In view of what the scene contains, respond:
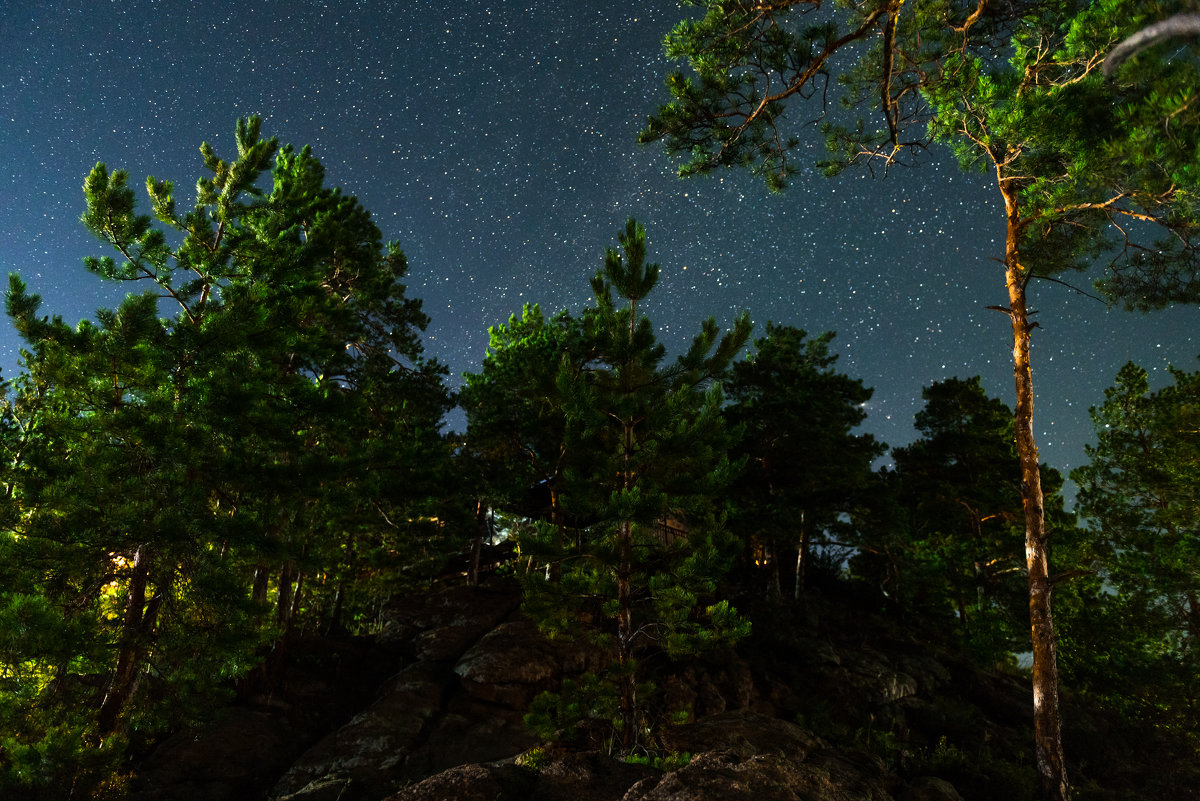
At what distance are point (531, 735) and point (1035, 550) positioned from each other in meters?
11.4

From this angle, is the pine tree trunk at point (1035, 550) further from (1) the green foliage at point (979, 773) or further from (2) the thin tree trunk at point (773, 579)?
(2) the thin tree trunk at point (773, 579)

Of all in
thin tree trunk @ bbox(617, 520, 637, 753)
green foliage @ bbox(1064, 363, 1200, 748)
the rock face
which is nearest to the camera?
the rock face

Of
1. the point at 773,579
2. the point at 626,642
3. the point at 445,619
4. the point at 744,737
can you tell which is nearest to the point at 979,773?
the point at 744,737

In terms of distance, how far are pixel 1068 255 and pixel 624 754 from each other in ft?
43.3

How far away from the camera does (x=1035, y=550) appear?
33.1ft

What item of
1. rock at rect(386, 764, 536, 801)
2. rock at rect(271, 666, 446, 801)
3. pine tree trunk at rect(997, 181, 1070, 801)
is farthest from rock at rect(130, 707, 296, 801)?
pine tree trunk at rect(997, 181, 1070, 801)

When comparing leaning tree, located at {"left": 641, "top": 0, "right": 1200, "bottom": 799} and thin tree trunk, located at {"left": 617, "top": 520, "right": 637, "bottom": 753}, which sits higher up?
leaning tree, located at {"left": 641, "top": 0, "right": 1200, "bottom": 799}

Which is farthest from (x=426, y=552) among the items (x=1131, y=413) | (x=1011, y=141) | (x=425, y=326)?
(x=1131, y=413)

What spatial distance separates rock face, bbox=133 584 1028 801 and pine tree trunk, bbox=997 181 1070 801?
1.72m

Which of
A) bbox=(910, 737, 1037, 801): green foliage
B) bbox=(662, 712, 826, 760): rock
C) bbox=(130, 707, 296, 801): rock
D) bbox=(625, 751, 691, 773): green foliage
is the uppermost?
bbox=(625, 751, 691, 773): green foliage

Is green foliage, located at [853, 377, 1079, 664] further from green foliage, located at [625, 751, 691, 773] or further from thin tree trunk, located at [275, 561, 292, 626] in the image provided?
thin tree trunk, located at [275, 561, 292, 626]

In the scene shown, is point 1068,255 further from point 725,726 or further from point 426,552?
point 426,552

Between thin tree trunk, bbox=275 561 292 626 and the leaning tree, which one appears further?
thin tree trunk, bbox=275 561 292 626

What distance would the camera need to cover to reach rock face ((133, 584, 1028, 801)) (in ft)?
19.3
